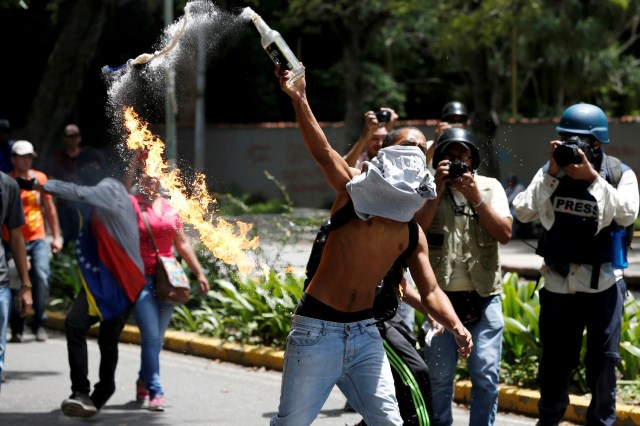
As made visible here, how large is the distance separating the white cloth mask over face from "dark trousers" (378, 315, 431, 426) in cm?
97

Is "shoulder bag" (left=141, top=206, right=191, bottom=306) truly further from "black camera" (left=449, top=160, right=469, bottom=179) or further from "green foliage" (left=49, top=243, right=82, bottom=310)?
"green foliage" (left=49, top=243, right=82, bottom=310)

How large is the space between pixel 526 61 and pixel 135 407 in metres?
33.8

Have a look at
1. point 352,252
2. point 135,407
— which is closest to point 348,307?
point 352,252

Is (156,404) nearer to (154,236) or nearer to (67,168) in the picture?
(154,236)

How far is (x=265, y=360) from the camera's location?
895 cm

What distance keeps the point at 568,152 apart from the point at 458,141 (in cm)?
60

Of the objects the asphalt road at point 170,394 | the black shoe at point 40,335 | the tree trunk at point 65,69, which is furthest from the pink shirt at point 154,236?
the tree trunk at point 65,69

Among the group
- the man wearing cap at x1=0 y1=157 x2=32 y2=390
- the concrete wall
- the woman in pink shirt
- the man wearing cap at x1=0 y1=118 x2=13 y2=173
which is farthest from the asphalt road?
the concrete wall

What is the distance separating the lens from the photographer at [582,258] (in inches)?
226

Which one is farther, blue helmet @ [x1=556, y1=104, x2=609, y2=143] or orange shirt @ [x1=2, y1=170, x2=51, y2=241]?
orange shirt @ [x1=2, y1=170, x2=51, y2=241]

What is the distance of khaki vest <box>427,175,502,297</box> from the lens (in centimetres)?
573

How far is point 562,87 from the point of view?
4003cm

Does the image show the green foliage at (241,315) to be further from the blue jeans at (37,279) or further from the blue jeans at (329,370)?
the blue jeans at (329,370)

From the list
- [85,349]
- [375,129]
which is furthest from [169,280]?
[375,129]
